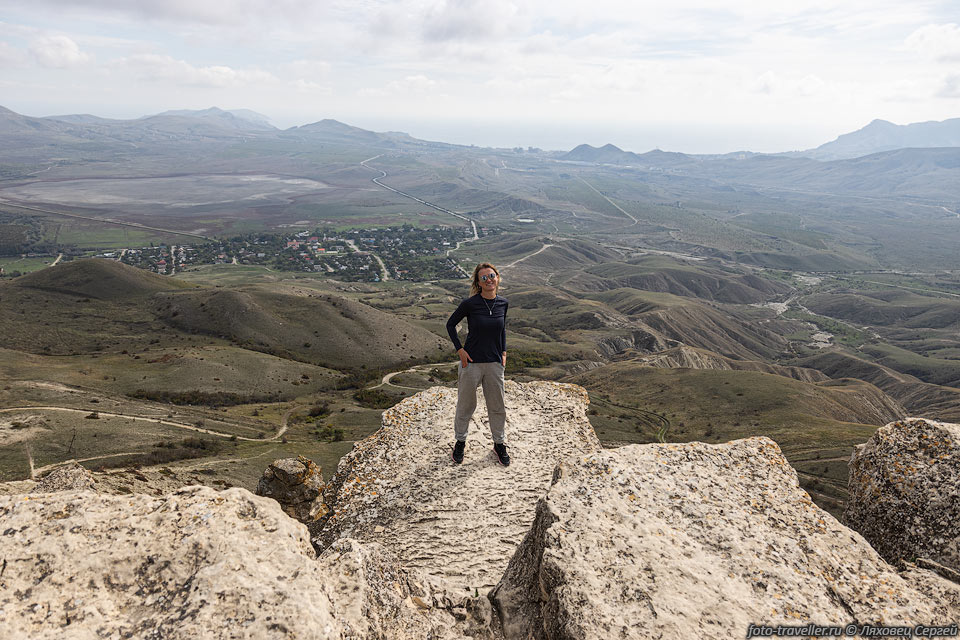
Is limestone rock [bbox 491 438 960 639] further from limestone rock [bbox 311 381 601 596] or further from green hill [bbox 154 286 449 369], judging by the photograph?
green hill [bbox 154 286 449 369]

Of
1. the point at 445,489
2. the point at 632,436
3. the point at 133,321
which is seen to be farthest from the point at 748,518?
the point at 133,321

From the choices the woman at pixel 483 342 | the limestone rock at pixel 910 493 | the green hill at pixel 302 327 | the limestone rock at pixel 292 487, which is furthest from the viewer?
the green hill at pixel 302 327

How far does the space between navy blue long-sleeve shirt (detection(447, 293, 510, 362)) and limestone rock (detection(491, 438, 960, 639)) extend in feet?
10.1

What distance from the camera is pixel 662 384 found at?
217ft

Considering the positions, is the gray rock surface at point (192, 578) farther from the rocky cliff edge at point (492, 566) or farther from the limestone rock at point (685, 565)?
the limestone rock at point (685, 565)

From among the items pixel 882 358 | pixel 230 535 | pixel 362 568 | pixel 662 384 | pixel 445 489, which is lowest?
pixel 882 358

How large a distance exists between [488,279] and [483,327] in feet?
3.66

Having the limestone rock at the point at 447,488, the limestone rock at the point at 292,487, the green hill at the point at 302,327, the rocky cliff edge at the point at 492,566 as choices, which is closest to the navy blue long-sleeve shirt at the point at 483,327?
the rocky cliff edge at the point at 492,566

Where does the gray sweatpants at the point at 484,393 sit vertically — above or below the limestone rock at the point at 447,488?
above

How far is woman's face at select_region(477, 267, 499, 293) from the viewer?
10.8 meters

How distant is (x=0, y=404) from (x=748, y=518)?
46.8m

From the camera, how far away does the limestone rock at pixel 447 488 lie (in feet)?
32.6

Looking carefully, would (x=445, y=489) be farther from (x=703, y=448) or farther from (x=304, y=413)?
(x=304, y=413)

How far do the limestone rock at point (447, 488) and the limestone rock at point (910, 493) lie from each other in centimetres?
641
